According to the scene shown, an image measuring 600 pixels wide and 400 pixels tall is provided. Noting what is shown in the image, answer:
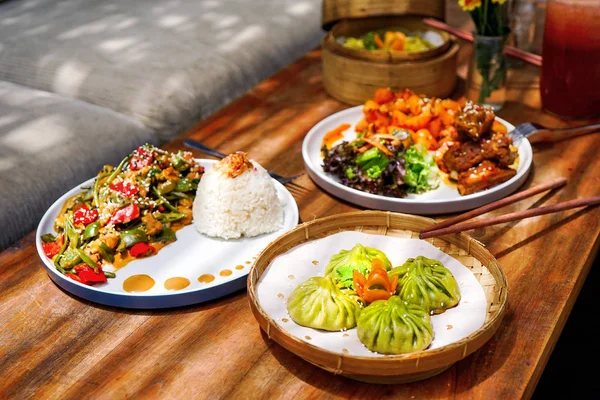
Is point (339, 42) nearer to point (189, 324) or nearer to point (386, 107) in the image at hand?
point (386, 107)

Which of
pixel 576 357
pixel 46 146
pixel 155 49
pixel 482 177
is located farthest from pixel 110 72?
pixel 576 357

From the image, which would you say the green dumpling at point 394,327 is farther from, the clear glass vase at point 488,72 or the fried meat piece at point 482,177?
the clear glass vase at point 488,72

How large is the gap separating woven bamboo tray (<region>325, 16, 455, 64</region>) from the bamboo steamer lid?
5cm

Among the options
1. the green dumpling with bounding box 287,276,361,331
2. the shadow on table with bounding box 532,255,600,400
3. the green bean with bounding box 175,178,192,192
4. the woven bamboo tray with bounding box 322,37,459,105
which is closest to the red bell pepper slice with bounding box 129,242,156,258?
the green bean with bounding box 175,178,192,192

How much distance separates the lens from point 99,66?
2559 millimetres

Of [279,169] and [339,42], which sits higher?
[339,42]

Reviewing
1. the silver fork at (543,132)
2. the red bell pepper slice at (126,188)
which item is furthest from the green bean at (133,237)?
the silver fork at (543,132)

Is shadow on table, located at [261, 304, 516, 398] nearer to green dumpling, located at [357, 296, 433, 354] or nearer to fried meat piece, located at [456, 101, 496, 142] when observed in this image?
green dumpling, located at [357, 296, 433, 354]

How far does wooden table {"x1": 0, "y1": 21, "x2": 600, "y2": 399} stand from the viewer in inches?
47.2

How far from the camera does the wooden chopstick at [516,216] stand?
144 cm

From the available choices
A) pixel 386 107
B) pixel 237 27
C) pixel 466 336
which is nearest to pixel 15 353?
pixel 466 336

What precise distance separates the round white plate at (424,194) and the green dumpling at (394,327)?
1.64 ft

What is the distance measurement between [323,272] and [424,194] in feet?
1.68

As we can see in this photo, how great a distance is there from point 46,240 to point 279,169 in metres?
0.70
